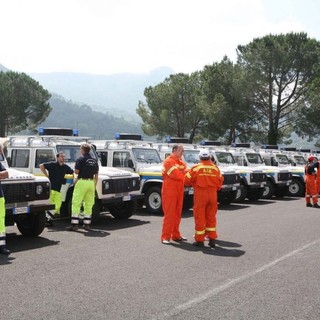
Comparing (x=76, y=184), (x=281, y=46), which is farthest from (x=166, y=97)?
(x=76, y=184)

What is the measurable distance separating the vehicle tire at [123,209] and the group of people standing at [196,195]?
3006mm

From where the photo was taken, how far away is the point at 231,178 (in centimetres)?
1472

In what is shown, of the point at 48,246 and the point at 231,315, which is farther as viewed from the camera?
the point at 48,246

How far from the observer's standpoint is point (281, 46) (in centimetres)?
3606

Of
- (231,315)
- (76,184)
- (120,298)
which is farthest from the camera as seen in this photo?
(76,184)

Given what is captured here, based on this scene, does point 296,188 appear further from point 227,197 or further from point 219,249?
point 219,249

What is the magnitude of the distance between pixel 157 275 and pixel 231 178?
30.1 feet

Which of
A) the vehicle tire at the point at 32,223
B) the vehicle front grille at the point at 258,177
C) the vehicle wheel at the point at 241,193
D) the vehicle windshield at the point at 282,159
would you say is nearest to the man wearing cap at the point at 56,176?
the vehicle tire at the point at 32,223

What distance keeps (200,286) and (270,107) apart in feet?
114

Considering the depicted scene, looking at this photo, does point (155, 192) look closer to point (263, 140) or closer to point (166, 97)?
point (263, 140)

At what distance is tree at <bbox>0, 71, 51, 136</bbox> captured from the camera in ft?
152

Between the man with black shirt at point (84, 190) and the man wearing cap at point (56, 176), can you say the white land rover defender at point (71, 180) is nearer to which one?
the man wearing cap at point (56, 176)

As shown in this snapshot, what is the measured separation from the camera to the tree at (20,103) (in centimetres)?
4631

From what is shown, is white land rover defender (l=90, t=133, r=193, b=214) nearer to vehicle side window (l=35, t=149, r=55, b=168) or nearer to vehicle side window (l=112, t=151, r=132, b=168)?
vehicle side window (l=112, t=151, r=132, b=168)
